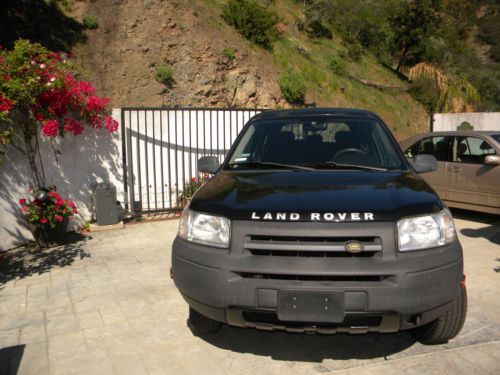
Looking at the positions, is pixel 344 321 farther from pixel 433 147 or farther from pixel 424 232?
pixel 433 147

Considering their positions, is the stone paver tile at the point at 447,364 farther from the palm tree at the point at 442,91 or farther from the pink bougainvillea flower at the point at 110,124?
the palm tree at the point at 442,91

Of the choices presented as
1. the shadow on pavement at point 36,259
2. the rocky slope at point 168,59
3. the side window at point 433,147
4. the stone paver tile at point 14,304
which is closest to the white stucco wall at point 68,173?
the shadow on pavement at point 36,259

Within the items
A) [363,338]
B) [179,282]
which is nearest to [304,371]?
[363,338]

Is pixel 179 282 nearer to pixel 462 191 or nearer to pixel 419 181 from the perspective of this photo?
pixel 419 181

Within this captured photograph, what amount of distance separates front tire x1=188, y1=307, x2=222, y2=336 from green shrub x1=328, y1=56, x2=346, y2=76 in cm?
2436

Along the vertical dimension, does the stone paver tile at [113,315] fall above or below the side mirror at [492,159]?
below

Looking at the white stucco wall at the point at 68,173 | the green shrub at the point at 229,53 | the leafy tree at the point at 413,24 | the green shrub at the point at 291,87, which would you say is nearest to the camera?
the white stucco wall at the point at 68,173

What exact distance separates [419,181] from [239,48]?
17.9 m

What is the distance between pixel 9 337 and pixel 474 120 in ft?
65.4

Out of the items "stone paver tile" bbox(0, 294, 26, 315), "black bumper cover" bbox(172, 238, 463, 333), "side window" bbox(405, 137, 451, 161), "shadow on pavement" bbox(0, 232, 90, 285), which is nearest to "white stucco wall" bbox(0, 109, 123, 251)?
"shadow on pavement" bbox(0, 232, 90, 285)

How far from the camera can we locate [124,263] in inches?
215

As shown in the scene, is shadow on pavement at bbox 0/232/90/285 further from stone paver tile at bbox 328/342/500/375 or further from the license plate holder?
stone paver tile at bbox 328/342/500/375

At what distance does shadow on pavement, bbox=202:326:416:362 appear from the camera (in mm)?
3102

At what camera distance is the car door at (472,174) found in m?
7.11
